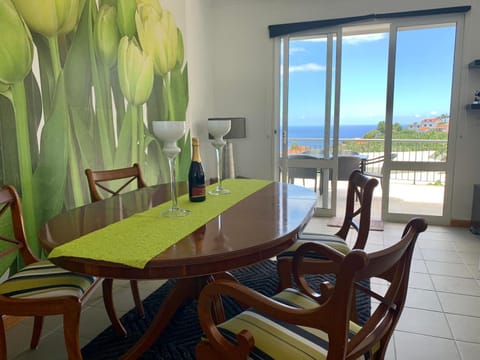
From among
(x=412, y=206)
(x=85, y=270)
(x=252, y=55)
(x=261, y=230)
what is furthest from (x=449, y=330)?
(x=252, y=55)

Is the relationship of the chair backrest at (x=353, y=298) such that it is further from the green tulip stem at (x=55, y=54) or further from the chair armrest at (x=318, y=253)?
the green tulip stem at (x=55, y=54)

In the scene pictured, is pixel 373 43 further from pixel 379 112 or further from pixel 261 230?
pixel 261 230

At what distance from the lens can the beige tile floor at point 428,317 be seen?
6.04 feet

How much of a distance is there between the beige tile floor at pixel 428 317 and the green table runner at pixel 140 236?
87 centimetres

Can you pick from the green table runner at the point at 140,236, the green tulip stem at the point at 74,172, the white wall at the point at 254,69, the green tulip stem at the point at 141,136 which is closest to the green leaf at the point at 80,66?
the green tulip stem at the point at 74,172

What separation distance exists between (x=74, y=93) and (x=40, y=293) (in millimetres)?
1505

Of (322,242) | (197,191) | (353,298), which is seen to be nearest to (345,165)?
(322,242)

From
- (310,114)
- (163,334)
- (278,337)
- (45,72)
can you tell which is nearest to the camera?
(278,337)

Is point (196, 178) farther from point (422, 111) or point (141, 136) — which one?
point (422, 111)

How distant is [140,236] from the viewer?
4.39ft

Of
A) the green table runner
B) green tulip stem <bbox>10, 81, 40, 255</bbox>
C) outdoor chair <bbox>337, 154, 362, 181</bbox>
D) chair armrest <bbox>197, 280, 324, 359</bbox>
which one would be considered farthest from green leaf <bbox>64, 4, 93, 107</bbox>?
outdoor chair <bbox>337, 154, 362, 181</bbox>

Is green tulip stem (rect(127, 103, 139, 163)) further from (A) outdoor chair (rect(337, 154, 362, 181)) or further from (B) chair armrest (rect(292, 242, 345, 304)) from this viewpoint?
(A) outdoor chair (rect(337, 154, 362, 181))

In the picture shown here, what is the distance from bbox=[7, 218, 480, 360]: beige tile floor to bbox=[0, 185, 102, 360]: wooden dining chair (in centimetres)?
19

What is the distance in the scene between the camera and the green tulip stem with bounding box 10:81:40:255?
2055mm
